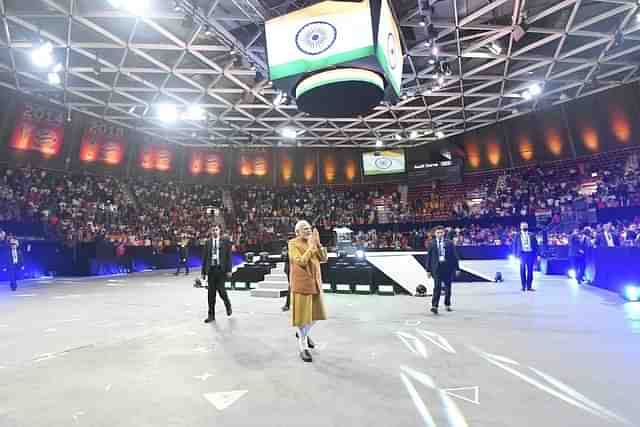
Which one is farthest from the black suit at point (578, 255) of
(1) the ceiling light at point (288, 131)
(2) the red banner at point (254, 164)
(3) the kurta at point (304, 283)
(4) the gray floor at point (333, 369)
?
(2) the red banner at point (254, 164)

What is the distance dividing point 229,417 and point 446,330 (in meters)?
3.74

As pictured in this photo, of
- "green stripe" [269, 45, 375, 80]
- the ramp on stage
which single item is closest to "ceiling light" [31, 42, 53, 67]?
"green stripe" [269, 45, 375, 80]

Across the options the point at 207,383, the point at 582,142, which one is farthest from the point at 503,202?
the point at 207,383

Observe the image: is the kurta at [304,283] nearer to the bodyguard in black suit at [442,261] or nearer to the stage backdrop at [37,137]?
the bodyguard in black suit at [442,261]

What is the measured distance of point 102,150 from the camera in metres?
22.8

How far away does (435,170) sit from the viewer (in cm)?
2719

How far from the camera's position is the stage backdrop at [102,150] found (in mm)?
21750

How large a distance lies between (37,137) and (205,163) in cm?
1093

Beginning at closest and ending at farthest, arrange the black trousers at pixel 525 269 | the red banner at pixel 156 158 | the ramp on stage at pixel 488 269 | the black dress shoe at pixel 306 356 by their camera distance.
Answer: the black dress shoe at pixel 306 356 < the black trousers at pixel 525 269 < the ramp on stage at pixel 488 269 < the red banner at pixel 156 158

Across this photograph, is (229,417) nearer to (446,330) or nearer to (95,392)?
(95,392)

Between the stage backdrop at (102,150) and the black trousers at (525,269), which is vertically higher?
the stage backdrop at (102,150)

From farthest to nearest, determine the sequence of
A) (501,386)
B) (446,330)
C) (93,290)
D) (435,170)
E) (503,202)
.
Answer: (435,170) → (503,202) → (93,290) → (446,330) → (501,386)

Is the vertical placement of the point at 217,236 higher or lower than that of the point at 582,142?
lower

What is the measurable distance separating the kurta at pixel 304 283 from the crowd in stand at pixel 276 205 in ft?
52.0
